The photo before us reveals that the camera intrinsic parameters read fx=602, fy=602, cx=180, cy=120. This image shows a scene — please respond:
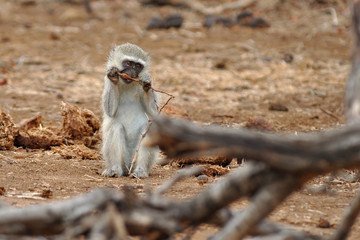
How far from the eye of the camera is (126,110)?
23.0 ft

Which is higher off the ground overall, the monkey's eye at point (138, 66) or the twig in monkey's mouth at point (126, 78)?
the monkey's eye at point (138, 66)

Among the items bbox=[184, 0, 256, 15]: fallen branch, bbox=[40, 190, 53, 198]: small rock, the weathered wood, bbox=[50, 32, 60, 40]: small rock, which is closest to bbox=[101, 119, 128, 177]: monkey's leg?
bbox=[40, 190, 53, 198]: small rock

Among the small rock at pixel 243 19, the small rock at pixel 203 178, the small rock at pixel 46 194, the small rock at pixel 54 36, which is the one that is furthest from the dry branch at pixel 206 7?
the small rock at pixel 46 194

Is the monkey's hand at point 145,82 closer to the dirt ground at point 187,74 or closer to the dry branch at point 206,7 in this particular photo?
the dirt ground at point 187,74

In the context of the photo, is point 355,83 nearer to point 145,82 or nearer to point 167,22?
point 145,82

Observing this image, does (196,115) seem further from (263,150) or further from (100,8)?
(100,8)

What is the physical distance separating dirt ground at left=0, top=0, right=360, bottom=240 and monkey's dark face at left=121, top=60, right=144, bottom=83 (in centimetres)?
81

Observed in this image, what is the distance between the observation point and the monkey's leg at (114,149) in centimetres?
654

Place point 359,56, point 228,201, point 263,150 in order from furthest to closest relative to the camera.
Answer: point 359,56
point 228,201
point 263,150

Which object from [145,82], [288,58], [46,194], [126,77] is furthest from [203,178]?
[288,58]

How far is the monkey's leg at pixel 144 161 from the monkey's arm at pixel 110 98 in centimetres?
57

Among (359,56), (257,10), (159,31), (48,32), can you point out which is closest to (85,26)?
(48,32)

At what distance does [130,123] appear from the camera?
696 cm

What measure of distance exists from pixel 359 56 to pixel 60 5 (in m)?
16.0
